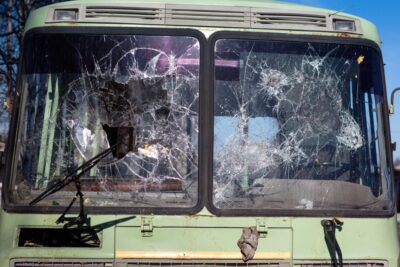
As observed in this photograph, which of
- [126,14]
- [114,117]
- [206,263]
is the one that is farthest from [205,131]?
[126,14]

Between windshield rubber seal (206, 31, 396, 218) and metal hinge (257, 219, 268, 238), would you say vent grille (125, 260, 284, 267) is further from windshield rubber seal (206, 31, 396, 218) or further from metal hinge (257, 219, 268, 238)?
windshield rubber seal (206, 31, 396, 218)

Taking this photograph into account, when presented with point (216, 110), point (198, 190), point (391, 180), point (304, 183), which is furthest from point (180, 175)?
point (391, 180)

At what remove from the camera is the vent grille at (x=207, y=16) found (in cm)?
388

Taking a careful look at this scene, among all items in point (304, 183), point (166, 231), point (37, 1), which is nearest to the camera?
point (166, 231)

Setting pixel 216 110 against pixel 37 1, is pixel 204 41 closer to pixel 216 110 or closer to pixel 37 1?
pixel 216 110

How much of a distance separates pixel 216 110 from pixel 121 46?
2.39 ft

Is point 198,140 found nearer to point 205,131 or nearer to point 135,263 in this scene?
point 205,131

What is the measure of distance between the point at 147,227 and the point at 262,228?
0.67 metres

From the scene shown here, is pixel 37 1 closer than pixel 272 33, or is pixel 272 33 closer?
pixel 272 33

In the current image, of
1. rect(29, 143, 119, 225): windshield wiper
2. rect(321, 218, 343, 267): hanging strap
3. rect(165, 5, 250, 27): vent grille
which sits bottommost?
rect(321, 218, 343, 267): hanging strap

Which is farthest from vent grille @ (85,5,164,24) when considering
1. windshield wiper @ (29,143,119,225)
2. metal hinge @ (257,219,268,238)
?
metal hinge @ (257,219,268,238)

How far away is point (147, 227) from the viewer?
3.53 metres

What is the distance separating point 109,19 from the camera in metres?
3.88

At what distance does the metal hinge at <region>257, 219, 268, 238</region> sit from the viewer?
11.8 feet
